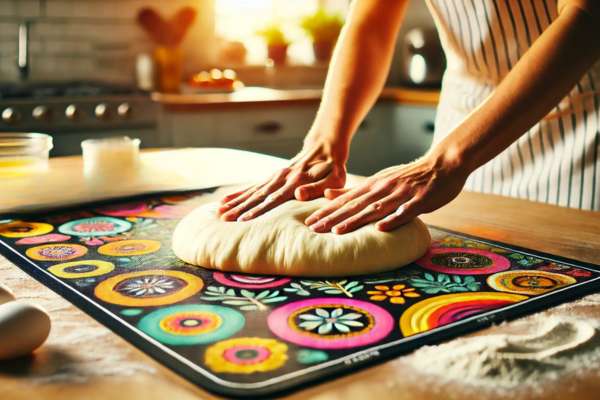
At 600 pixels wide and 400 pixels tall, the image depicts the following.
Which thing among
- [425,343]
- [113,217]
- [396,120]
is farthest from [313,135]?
[396,120]

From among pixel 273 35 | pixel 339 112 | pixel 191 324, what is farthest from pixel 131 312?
pixel 273 35

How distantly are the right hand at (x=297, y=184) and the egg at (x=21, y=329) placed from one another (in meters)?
0.39

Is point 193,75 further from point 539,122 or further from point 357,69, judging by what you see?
point 539,122

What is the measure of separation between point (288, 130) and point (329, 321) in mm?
2210

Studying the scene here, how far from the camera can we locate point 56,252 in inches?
34.9

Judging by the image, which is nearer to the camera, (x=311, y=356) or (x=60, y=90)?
(x=311, y=356)

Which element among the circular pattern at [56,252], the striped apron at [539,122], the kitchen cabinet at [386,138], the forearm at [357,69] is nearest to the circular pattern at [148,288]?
the circular pattern at [56,252]

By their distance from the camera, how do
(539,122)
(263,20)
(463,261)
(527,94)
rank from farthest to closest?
(263,20), (539,122), (527,94), (463,261)

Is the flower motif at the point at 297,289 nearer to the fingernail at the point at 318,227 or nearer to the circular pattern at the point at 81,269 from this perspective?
the fingernail at the point at 318,227

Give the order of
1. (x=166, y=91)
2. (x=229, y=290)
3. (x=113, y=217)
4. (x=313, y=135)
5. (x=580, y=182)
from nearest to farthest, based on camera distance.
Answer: (x=229, y=290)
(x=113, y=217)
(x=313, y=135)
(x=580, y=182)
(x=166, y=91)

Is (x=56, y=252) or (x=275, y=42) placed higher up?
(x=275, y=42)

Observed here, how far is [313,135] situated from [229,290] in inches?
20.2

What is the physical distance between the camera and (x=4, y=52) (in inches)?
113

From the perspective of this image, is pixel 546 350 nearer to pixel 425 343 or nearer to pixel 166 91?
pixel 425 343
